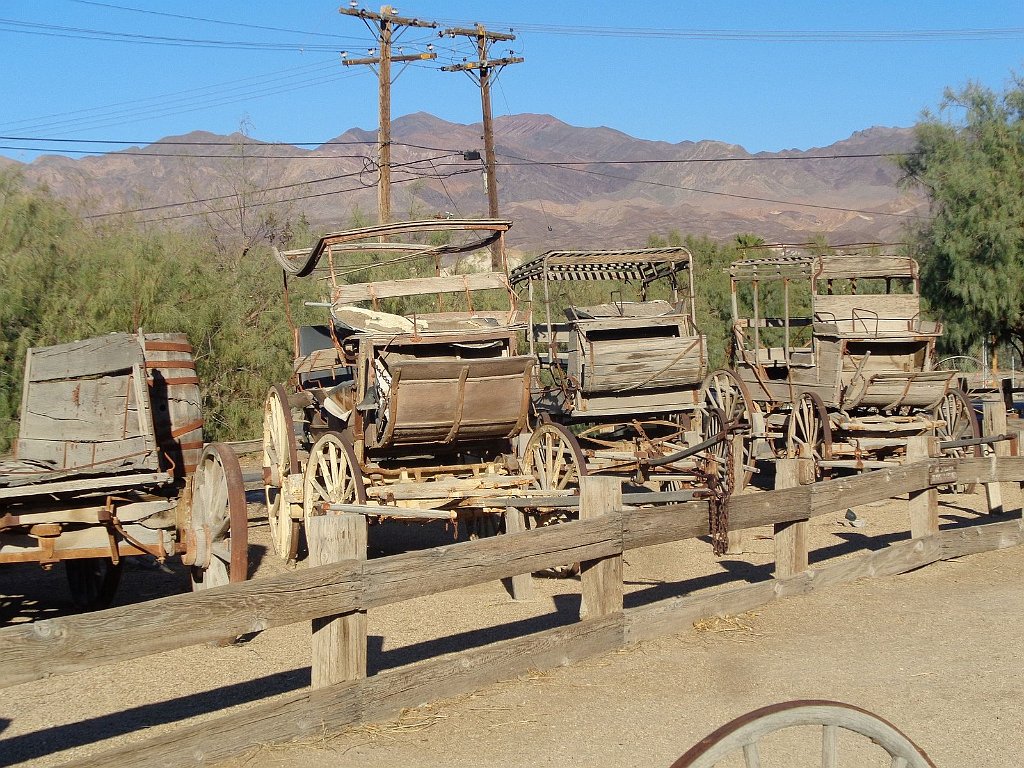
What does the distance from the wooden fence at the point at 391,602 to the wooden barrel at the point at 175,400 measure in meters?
3.18

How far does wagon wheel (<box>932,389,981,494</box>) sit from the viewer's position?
39.7ft

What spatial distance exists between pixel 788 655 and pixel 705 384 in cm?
677

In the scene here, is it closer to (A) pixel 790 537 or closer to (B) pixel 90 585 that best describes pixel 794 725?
(A) pixel 790 537

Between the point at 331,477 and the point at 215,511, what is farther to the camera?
the point at 331,477

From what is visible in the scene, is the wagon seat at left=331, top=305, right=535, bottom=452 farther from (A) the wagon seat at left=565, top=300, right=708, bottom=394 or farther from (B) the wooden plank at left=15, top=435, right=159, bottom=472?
(A) the wagon seat at left=565, top=300, right=708, bottom=394

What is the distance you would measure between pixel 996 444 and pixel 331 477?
5.81m

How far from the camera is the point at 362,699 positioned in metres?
4.63

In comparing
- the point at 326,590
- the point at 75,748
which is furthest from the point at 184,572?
the point at 326,590

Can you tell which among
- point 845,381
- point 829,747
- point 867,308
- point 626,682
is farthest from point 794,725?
point 867,308

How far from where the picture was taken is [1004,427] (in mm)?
11883

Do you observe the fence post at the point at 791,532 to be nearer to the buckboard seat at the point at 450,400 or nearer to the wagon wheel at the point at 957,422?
the buckboard seat at the point at 450,400

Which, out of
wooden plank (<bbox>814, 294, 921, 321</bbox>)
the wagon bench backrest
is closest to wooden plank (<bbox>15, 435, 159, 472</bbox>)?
the wagon bench backrest

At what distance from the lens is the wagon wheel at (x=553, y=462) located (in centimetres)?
799

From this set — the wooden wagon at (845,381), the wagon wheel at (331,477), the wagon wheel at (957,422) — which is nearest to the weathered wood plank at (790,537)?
the wagon wheel at (331,477)
